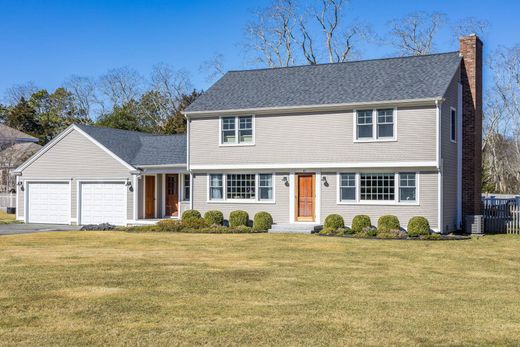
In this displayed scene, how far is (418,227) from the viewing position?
24.8 meters

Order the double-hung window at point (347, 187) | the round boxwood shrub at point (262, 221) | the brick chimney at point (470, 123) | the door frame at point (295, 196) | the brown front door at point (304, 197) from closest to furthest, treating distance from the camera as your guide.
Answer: the double-hung window at point (347, 187), the round boxwood shrub at point (262, 221), the door frame at point (295, 196), the brown front door at point (304, 197), the brick chimney at point (470, 123)

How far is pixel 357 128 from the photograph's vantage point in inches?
1074

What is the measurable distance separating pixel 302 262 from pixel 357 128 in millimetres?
11557

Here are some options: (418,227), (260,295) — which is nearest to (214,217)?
(418,227)

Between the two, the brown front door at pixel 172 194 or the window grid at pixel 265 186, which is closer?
the window grid at pixel 265 186

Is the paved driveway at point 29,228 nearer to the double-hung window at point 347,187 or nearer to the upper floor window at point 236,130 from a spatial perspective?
the upper floor window at point 236,130

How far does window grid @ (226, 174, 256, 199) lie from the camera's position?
29.7 meters

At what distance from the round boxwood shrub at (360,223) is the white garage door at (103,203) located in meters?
12.5

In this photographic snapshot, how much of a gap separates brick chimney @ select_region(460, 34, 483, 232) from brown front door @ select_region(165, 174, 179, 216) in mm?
14674

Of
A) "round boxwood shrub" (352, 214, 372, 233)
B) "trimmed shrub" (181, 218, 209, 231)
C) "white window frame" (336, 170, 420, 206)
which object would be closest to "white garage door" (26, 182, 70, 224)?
"trimmed shrub" (181, 218, 209, 231)

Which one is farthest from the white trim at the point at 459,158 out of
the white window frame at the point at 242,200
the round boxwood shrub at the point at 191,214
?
the round boxwood shrub at the point at 191,214

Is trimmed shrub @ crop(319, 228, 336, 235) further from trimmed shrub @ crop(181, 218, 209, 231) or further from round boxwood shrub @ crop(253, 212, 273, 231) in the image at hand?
trimmed shrub @ crop(181, 218, 209, 231)

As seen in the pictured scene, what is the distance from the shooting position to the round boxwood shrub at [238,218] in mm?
28828

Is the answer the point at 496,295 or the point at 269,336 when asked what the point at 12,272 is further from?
the point at 496,295
